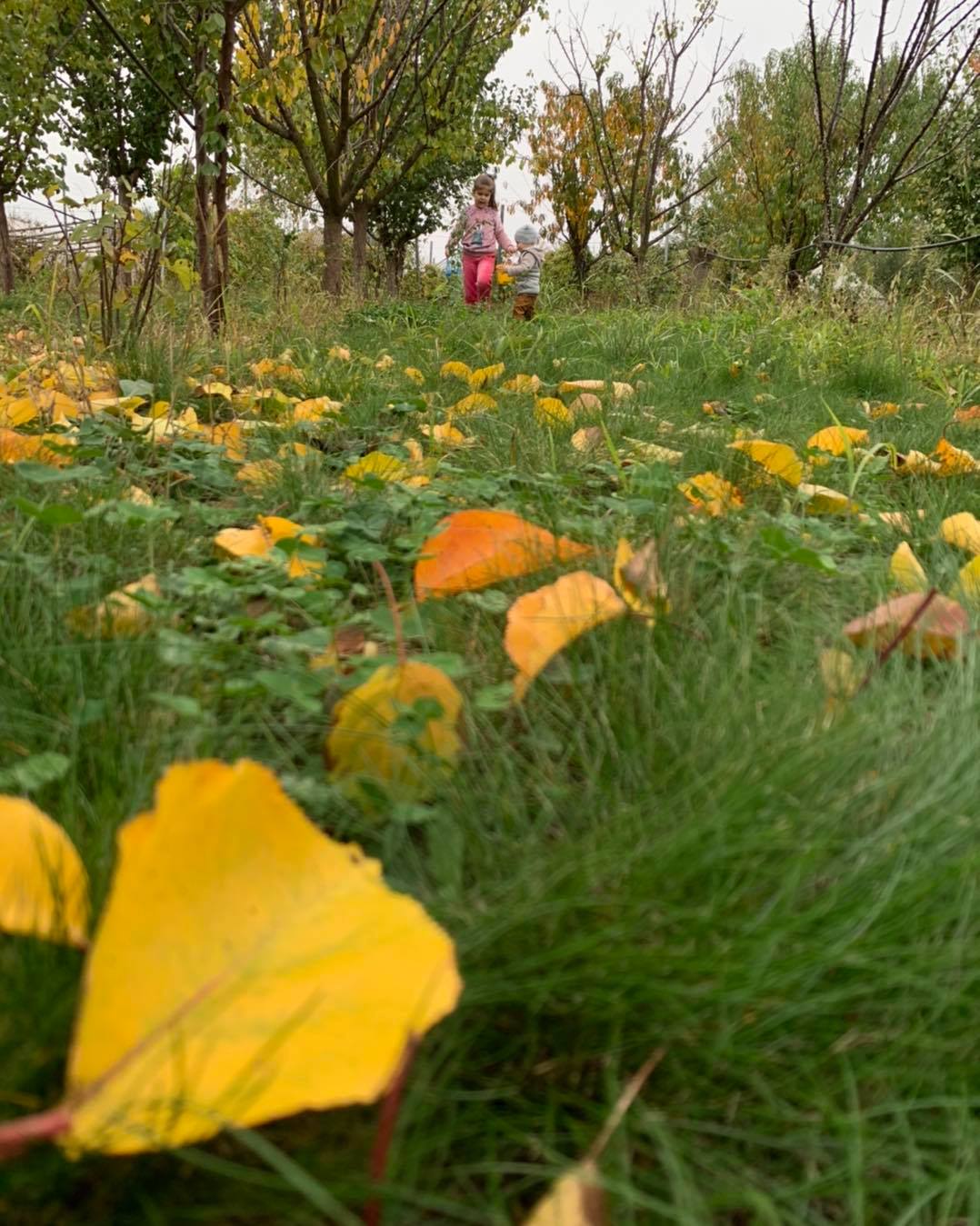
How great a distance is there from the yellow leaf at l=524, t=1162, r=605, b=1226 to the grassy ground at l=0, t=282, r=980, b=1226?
0.02 m

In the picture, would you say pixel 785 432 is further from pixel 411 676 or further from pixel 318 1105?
pixel 318 1105

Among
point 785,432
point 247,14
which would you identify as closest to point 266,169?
point 247,14

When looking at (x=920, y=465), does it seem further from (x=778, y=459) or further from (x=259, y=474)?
(x=259, y=474)

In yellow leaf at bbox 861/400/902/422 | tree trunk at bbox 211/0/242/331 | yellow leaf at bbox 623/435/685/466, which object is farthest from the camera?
tree trunk at bbox 211/0/242/331

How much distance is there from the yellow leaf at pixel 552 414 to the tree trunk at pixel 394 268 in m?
9.70

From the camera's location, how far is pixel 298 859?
52cm

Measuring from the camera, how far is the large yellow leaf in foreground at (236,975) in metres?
0.42

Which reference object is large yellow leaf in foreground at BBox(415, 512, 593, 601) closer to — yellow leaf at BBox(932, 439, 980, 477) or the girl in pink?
yellow leaf at BBox(932, 439, 980, 477)

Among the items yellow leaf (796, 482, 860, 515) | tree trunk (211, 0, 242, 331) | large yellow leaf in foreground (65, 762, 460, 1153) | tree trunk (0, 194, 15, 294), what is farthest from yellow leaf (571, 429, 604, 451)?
tree trunk (0, 194, 15, 294)

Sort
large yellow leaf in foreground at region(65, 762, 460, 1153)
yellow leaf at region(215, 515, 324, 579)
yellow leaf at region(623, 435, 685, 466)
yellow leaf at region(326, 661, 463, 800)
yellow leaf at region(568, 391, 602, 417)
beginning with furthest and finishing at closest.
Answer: yellow leaf at region(568, 391, 602, 417) → yellow leaf at region(623, 435, 685, 466) → yellow leaf at region(215, 515, 324, 579) → yellow leaf at region(326, 661, 463, 800) → large yellow leaf in foreground at region(65, 762, 460, 1153)

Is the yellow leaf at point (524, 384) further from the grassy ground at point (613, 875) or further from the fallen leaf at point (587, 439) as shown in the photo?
the grassy ground at point (613, 875)

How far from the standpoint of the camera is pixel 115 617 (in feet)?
3.15

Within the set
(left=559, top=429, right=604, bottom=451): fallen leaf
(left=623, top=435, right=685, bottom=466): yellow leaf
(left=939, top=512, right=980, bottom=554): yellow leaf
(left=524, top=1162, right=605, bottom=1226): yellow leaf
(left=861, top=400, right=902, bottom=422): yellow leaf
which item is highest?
(left=861, top=400, right=902, bottom=422): yellow leaf

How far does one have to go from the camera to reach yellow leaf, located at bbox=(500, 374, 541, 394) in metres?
2.74
